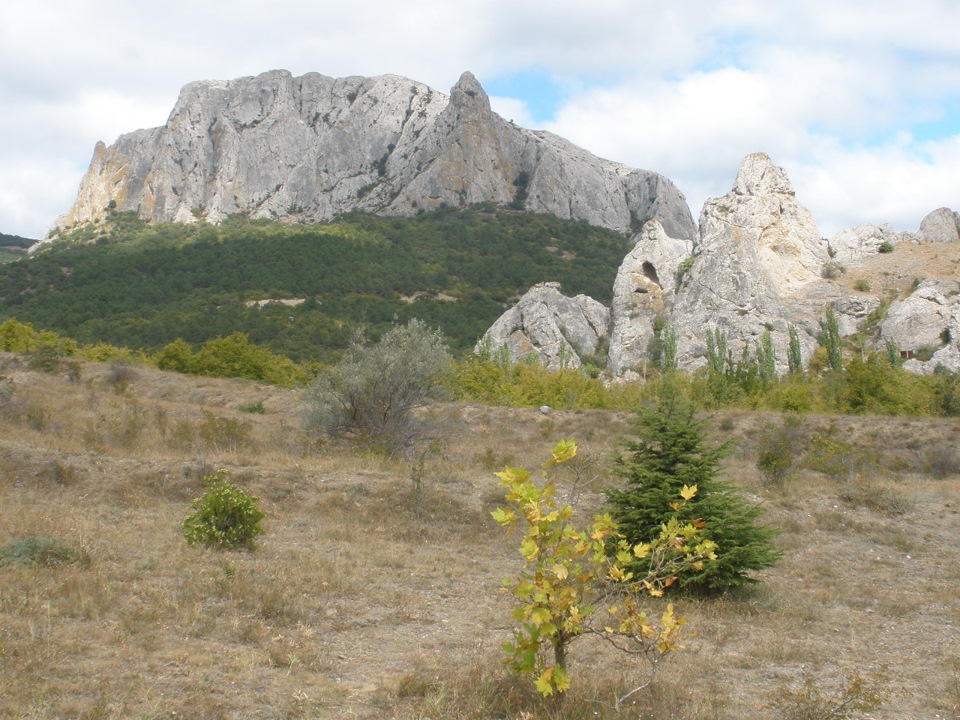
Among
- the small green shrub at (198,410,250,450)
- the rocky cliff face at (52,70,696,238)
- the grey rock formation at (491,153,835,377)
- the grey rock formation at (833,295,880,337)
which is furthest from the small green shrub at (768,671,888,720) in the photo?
the rocky cliff face at (52,70,696,238)

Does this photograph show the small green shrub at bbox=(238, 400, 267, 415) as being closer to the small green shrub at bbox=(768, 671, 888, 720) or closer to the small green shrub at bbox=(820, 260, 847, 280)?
the small green shrub at bbox=(768, 671, 888, 720)

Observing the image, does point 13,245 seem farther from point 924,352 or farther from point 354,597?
point 354,597

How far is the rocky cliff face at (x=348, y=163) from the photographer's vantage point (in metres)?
104

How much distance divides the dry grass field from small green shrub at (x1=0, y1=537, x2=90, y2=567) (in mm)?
139

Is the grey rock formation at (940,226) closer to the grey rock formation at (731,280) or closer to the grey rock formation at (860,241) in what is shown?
the grey rock formation at (860,241)

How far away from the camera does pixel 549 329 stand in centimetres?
5903

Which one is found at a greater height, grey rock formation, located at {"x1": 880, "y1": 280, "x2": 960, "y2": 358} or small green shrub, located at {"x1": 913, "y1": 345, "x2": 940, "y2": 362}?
grey rock formation, located at {"x1": 880, "y1": 280, "x2": 960, "y2": 358}

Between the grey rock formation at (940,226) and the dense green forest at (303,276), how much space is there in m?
29.4

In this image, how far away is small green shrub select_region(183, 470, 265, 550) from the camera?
8750 mm

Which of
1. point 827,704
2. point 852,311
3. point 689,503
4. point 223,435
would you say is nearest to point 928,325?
point 852,311

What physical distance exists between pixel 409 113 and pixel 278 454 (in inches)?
4355

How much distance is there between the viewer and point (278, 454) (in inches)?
605

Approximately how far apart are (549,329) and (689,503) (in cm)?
5119

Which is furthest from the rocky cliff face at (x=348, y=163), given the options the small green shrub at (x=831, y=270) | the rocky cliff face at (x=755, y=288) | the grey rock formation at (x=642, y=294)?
the small green shrub at (x=831, y=270)
